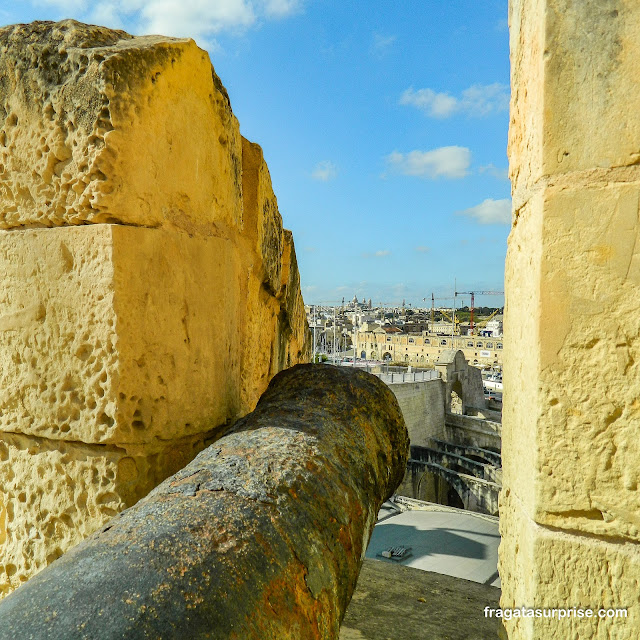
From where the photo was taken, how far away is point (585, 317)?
1.26 meters

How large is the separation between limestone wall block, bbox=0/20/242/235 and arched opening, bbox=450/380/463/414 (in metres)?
24.7

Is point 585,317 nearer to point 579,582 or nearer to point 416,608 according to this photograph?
point 579,582

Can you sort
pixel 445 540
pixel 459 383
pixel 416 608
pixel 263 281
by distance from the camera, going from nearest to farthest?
pixel 416 608, pixel 263 281, pixel 445 540, pixel 459 383

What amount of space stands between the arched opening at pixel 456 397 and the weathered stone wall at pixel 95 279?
24648 mm

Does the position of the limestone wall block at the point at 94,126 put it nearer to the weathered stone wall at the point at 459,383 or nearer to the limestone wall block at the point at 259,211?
the limestone wall block at the point at 259,211

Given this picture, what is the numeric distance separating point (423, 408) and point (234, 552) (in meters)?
22.7

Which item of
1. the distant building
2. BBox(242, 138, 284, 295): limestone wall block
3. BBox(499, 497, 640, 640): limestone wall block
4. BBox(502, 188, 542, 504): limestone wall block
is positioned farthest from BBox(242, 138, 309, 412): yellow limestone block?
the distant building

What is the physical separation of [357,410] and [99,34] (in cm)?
148

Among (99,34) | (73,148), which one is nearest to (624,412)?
(73,148)

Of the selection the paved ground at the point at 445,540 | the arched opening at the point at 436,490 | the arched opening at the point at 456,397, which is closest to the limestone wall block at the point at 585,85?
the paved ground at the point at 445,540

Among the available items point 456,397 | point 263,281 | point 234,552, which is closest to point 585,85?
point 234,552

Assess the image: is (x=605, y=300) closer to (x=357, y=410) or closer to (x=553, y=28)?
(x=553, y=28)

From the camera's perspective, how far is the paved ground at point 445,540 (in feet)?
30.5

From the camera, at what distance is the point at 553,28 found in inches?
49.5
